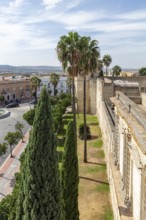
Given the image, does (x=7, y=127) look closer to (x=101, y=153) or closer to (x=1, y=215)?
(x=101, y=153)

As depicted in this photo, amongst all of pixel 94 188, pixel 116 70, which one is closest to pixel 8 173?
pixel 94 188

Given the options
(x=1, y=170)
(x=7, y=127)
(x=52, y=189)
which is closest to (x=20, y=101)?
(x=7, y=127)

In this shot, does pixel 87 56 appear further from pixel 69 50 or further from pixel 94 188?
pixel 94 188

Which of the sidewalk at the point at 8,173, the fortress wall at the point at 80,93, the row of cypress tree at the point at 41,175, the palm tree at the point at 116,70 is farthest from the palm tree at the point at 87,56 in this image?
the palm tree at the point at 116,70

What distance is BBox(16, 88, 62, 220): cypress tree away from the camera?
28.1 feet

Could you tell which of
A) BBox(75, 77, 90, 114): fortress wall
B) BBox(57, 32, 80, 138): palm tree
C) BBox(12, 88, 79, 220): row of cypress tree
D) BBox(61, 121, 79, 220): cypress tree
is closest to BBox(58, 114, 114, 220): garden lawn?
BBox(61, 121, 79, 220): cypress tree

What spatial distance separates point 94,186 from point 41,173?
13.3 meters

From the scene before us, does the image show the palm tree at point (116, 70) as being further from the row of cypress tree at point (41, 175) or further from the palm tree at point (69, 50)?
the row of cypress tree at point (41, 175)

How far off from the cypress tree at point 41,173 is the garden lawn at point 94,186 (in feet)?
28.3

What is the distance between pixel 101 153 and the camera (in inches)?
1124

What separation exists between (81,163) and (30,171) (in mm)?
18180

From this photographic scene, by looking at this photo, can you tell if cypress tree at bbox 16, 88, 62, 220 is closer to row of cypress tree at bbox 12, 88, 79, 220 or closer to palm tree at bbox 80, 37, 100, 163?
row of cypress tree at bbox 12, 88, 79, 220

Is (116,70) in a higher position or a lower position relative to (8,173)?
higher

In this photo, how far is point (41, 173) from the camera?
28.1ft
